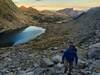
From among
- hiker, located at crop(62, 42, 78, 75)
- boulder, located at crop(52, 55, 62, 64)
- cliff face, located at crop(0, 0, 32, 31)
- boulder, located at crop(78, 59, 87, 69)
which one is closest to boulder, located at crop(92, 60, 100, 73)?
boulder, located at crop(78, 59, 87, 69)

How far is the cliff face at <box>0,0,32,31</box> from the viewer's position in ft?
193

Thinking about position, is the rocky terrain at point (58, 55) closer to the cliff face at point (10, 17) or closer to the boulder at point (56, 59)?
the boulder at point (56, 59)

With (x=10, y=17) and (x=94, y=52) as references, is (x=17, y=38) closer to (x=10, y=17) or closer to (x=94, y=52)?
(x=10, y=17)

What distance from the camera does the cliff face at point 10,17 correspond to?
5868 cm

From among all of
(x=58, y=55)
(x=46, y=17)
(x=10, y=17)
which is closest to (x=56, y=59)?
(x=58, y=55)

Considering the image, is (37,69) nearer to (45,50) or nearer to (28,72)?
(28,72)

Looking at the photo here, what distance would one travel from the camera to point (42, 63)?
2431cm

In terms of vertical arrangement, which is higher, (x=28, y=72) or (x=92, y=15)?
(x=92, y=15)

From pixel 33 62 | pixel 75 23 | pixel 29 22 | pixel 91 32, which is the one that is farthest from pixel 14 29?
pixel 33 62

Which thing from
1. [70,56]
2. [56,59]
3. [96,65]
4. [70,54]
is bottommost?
[96,65]

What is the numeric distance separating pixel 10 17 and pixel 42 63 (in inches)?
1565

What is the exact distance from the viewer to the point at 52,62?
79.4 ft

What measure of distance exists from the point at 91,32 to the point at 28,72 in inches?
389

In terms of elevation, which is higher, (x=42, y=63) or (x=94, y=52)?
(x=94, y=52)
